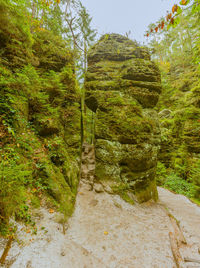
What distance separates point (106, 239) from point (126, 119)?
491 centimetres

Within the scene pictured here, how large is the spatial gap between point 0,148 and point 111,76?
6.84 m

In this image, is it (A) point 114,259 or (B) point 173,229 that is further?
(B) point 173,229

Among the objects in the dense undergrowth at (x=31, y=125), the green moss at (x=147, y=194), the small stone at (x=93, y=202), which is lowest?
the green moss at (x=147, y=194)

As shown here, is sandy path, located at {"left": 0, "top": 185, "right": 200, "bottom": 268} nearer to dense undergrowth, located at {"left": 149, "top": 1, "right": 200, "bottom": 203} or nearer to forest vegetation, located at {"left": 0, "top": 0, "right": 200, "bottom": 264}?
forest vegetation, located at {"left": 0, "top": 0, "right": 200, "bottom": 264}

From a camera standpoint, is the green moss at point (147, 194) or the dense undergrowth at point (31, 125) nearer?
the dense undergrowth at point (31, 125)

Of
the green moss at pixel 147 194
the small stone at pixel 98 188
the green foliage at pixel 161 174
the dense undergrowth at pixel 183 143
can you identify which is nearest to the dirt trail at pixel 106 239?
the small stone at pixel 98 188

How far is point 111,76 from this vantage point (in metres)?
7.67

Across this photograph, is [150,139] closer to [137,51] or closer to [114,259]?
[114,259]

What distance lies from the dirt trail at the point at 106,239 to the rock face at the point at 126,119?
1.13 metres

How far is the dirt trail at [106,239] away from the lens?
2.35 metres

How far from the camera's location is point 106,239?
→ 3.45 metres

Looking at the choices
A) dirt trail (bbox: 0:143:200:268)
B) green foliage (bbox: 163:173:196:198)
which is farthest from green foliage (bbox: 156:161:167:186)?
dirt trail (bbox: 0:143:200:268)

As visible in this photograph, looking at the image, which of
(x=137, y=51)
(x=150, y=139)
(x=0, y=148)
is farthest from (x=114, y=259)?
(x=137, y=51)

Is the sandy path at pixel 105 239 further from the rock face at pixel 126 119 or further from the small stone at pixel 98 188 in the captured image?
the rock face at pixel 126 119
